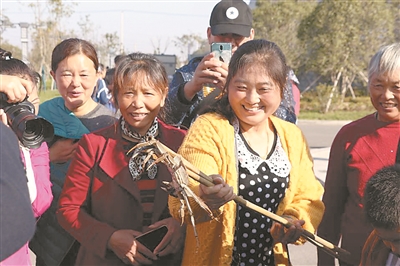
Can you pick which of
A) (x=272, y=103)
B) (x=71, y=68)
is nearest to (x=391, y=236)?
(x=272, y=103)

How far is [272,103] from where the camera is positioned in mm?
1980

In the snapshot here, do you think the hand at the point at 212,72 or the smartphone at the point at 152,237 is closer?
the smartphone at the point at 152,237

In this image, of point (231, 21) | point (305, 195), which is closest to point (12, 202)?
point (305, 195)

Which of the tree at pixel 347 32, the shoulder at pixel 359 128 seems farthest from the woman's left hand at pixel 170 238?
the tree at pixel 347 32

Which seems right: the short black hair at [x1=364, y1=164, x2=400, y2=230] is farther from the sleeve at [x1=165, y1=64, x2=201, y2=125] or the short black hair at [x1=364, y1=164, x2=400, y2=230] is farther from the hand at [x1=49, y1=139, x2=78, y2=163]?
the hand at [x1=49, y1=139, x2=78, y2=163]

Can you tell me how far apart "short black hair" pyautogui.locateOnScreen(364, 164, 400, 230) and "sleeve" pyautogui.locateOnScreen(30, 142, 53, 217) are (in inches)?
47.4

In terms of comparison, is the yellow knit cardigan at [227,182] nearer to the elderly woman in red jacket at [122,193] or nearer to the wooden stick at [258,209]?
the wooden stick at [258,209]

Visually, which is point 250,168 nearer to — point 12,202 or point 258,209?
point 258,209

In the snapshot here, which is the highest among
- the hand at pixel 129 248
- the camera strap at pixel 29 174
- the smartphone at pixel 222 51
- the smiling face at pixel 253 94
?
the smartphone at pixel 222 51

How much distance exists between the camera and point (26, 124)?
1.79 metres

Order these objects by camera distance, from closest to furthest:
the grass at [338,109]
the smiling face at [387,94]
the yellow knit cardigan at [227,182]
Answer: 1. the yellow knit cardigan at [227,182]
2. the smiling face at [387,94]
3. the grass at [338,109]

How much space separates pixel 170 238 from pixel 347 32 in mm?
15399

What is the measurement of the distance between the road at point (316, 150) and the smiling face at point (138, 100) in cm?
264

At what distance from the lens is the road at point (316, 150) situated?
4501 millimetres
